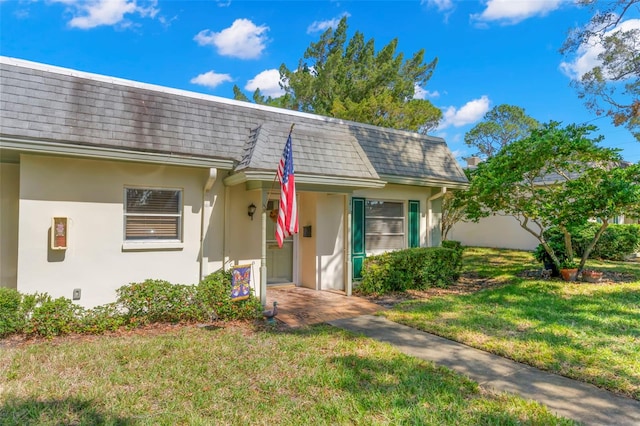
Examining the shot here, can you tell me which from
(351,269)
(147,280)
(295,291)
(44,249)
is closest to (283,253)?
(295,291)

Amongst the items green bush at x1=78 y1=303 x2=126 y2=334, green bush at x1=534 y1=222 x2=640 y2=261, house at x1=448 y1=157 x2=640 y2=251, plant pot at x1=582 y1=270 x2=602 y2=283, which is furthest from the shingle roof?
house at x1=448 y1=157 x2=640 y2=251

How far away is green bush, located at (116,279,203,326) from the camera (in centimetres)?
593

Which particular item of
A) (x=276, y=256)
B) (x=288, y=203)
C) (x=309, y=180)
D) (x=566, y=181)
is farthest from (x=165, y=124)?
(x=566, y=181)

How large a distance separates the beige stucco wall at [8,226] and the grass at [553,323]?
6.72 m

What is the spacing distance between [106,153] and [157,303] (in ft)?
8.86

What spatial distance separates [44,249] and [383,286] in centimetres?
684

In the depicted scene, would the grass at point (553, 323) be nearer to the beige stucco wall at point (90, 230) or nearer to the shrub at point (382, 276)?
the shrub at point (382, 276)

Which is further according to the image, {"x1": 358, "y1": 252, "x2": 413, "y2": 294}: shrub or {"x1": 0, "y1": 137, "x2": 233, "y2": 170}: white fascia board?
{"x1": 358, "y1": 252, "x2": 413, "y2": 294}: shrub

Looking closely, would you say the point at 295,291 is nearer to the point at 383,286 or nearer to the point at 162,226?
the point at 383,286

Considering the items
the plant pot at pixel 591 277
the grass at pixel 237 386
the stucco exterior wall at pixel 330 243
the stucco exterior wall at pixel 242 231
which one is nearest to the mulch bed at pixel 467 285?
the plant pot at pixel 591 277

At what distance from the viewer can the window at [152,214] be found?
6652 mm

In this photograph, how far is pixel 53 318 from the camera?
211 inches

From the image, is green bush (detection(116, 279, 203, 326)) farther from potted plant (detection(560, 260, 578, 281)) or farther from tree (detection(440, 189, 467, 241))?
potted plant (detection(560, 260, 578, 281))

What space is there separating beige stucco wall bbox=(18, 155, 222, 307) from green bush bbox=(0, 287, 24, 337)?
499mm
